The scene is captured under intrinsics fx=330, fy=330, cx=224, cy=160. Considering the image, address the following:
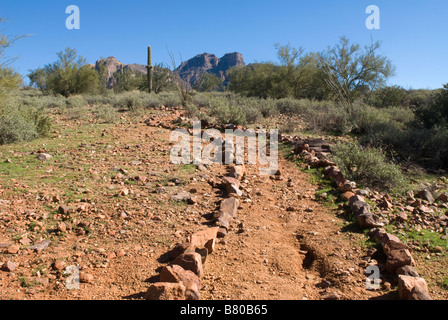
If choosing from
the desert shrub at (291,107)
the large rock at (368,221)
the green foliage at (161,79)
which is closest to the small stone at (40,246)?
the large rock at (368,221)

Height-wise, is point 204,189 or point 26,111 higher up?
point 26,111

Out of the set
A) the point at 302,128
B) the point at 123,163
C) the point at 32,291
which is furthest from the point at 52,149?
the point at 302,128

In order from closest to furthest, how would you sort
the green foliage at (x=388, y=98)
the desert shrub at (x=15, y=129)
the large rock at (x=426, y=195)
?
the large rock at (x=426, y=195)
the desert shrub at (x=15, y=129)
the green foliage at (x=388, y=98)

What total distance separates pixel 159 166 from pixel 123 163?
0.65 m

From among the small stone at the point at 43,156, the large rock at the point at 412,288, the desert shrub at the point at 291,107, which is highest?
the desert shrub at the point at 291,107

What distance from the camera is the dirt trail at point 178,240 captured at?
2.73 metres

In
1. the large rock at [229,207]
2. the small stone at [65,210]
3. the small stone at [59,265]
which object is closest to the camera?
the small stone at [59,265]

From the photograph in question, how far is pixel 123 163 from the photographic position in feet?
19.2

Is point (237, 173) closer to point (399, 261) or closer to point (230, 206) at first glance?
point (230, 206)

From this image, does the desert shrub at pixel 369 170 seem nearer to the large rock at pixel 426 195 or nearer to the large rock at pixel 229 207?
the large rock at pixel 426 195

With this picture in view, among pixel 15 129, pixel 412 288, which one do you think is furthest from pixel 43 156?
pixel 412 288

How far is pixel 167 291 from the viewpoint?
2.39 m

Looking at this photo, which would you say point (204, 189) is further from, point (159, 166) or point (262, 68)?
point (262, 68)
